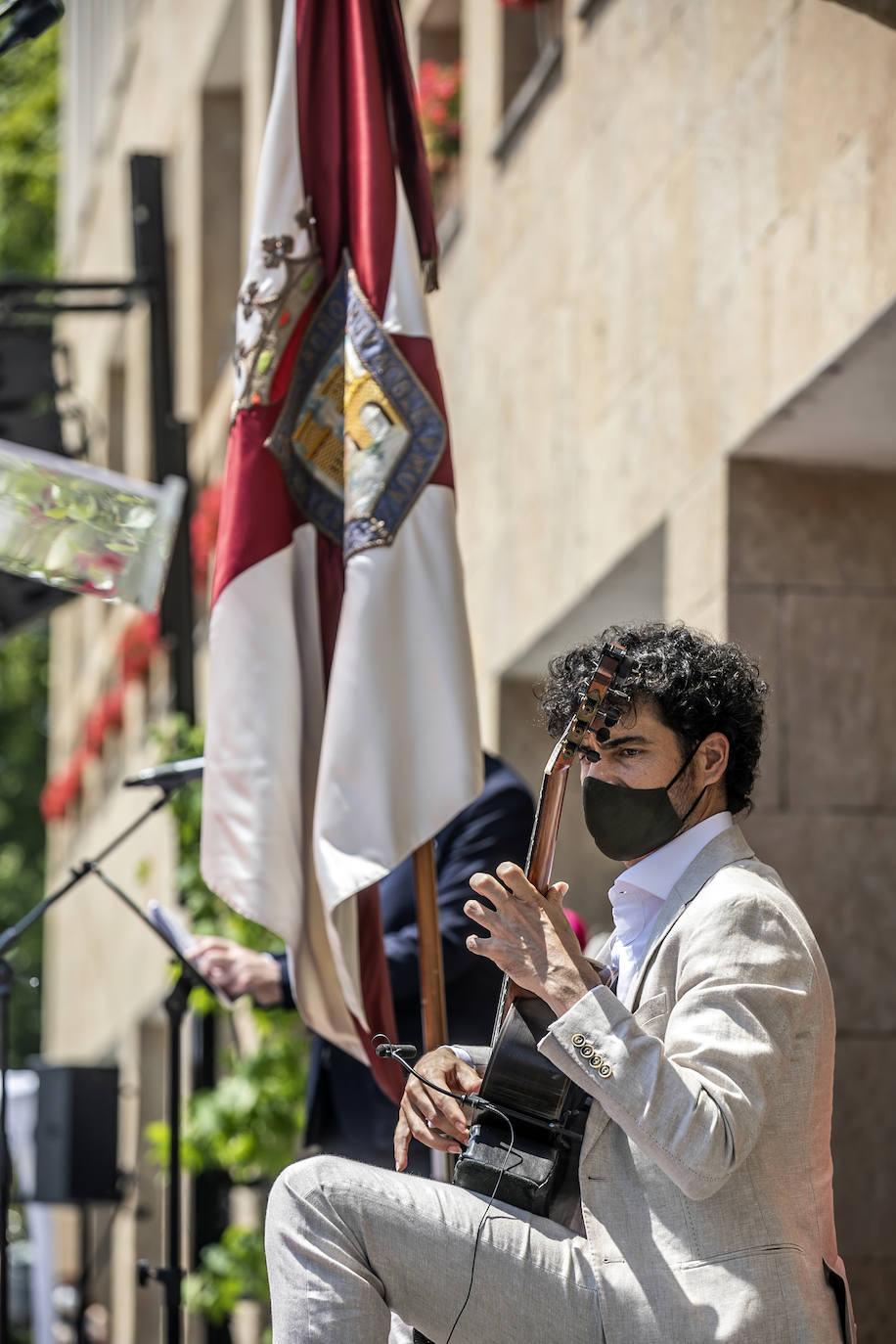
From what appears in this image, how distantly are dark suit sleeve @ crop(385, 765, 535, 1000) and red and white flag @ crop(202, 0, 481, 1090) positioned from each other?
404mm

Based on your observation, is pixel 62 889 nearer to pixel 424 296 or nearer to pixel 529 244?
pixel 424 296

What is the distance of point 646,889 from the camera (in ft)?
11.6

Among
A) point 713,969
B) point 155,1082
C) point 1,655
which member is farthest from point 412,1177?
point 1,655

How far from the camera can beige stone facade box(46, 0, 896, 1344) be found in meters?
5.90

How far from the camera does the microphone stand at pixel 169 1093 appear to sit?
511cm

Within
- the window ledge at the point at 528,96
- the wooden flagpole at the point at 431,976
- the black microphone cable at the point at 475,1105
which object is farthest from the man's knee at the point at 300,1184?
the window ledge at the point at 528,96

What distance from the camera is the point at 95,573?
17.5 feet

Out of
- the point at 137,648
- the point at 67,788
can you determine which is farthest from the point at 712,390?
the point at 67,788

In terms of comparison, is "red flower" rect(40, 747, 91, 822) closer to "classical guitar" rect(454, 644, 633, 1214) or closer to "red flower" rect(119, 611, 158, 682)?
"red flower" rect(119, 611, 158, 682)

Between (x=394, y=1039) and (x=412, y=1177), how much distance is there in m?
1.39

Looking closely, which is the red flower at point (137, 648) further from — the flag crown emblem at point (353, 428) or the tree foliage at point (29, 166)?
the tree foliage at point (29, 166)

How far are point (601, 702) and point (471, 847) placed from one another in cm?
177

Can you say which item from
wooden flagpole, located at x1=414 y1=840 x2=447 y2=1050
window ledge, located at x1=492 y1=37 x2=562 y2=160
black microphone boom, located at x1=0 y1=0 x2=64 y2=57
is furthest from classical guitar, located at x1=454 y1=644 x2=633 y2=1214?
window ledge, located at x1=492 y1=37 x2=562 y2=160

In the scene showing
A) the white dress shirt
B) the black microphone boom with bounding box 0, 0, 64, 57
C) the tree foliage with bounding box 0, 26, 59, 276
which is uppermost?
the tree foliage with bounding box 0, 26, 59, 276
